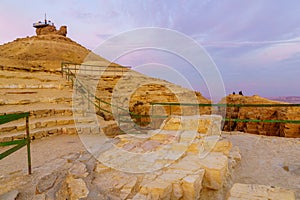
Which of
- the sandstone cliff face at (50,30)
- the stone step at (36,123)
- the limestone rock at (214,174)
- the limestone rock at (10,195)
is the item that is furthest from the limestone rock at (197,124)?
the sandstone cliff face at (50,30)

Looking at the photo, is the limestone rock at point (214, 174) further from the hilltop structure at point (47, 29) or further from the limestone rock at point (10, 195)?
the hilltop structure at point (47, 29)

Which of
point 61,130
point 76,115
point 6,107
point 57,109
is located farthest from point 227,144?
point 6,107

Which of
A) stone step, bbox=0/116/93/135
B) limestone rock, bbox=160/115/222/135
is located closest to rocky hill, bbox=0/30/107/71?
stone step, bbox=0/116/93/135

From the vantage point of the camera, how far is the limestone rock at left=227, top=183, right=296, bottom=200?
7.32 feet

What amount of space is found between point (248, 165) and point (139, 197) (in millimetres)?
2950

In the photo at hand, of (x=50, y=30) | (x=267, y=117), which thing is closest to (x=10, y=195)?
(x=267, y=117)

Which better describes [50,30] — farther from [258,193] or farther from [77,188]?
[258,193]

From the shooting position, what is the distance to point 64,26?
167 feet

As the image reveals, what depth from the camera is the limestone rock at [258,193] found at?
2232mm

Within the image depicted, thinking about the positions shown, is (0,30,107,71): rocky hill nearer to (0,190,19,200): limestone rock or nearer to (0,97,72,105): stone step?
(0,97,72,105): stone step

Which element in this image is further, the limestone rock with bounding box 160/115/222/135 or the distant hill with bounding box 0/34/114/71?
the distant hill with bounding box 0/34/114/71

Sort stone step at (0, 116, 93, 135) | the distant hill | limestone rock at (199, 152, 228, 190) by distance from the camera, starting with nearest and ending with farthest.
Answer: limestone rock at (199, 152, 228, 190), stone step at (0, 116, 93, 135), the distant hill

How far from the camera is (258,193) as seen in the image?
7.61ft

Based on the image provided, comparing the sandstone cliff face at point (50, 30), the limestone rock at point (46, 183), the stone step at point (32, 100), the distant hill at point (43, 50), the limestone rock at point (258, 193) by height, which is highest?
the sandstone cliff face at point (50, 30)
